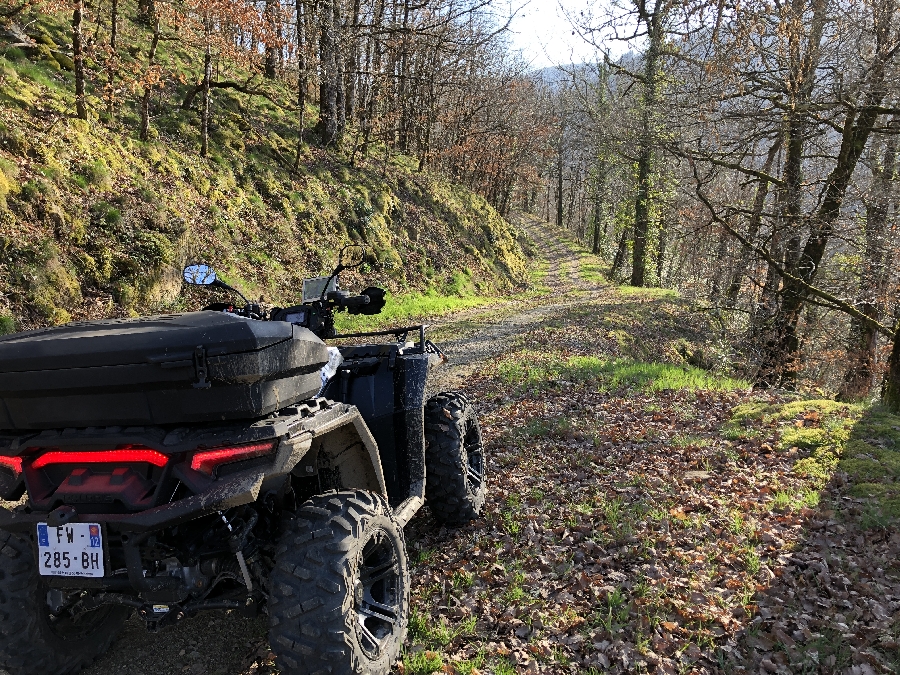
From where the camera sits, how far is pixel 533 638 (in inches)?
135

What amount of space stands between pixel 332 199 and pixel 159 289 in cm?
833

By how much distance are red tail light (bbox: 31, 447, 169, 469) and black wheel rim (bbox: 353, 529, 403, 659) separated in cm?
102

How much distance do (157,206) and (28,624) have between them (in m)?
9.50

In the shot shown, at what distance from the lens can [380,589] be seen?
9.55 feet

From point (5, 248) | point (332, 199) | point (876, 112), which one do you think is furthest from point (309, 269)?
point (876, 112)

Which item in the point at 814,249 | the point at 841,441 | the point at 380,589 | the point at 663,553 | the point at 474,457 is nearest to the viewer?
the point at 380,589

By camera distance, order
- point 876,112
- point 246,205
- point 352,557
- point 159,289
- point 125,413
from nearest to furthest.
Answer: point 125,413, point 352,557, point 876,112, point 159,289, point 246,205

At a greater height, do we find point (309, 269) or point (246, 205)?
point (246, 205)

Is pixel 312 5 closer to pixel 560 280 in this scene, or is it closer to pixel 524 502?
pixel 524 502

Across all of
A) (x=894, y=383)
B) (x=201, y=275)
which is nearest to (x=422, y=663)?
(x=201, y=275)

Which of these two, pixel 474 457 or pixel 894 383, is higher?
pixel 894 383

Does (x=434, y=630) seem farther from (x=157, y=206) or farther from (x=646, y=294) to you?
(x=646, y=294)

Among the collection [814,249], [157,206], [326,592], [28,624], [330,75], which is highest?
[330,75]

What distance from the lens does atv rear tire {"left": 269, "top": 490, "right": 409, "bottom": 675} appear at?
231cm
